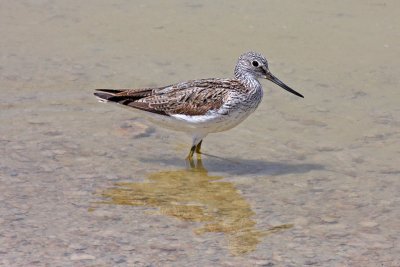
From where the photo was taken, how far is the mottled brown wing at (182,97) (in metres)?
10.2

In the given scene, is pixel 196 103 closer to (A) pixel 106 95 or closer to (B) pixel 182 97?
(B) pixel 182 97

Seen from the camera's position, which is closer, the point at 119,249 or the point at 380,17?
the point at 119,249

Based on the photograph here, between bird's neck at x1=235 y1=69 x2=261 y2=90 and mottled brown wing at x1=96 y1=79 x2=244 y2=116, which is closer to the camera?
mottled brown wing at x1=96 y1=79 x2=244 y2=116

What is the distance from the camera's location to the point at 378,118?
11.2 m

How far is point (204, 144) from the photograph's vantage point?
11.0 meters

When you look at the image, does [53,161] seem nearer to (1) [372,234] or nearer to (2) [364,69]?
(1) [372,234]

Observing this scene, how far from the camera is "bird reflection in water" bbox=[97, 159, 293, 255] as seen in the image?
27.8 feet

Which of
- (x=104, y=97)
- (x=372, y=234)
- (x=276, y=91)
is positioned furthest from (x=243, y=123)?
(x=372, y=234)

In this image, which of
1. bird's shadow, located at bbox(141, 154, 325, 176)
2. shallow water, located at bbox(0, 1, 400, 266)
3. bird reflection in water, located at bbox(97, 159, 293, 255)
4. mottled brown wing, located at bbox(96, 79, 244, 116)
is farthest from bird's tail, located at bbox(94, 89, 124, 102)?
bird reflection in water, located at bbox(97, 159, 293, 255)

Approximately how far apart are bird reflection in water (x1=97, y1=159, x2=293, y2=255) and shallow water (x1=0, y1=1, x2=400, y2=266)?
21 millimetres

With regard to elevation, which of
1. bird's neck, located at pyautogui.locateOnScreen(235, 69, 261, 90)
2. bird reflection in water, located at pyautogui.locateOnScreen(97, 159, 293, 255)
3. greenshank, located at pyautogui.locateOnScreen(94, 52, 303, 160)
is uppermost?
bird's neck, located at pyautogui.locateOnScreen(235, 69, 261, 90)

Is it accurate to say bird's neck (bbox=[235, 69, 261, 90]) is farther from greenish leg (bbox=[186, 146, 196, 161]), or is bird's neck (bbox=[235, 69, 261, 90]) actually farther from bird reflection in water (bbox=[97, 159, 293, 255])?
bird reflection in water (bbox=[97, 159, 293, 255])

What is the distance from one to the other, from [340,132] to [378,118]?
57 centimetres

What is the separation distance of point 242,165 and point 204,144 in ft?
2.95
